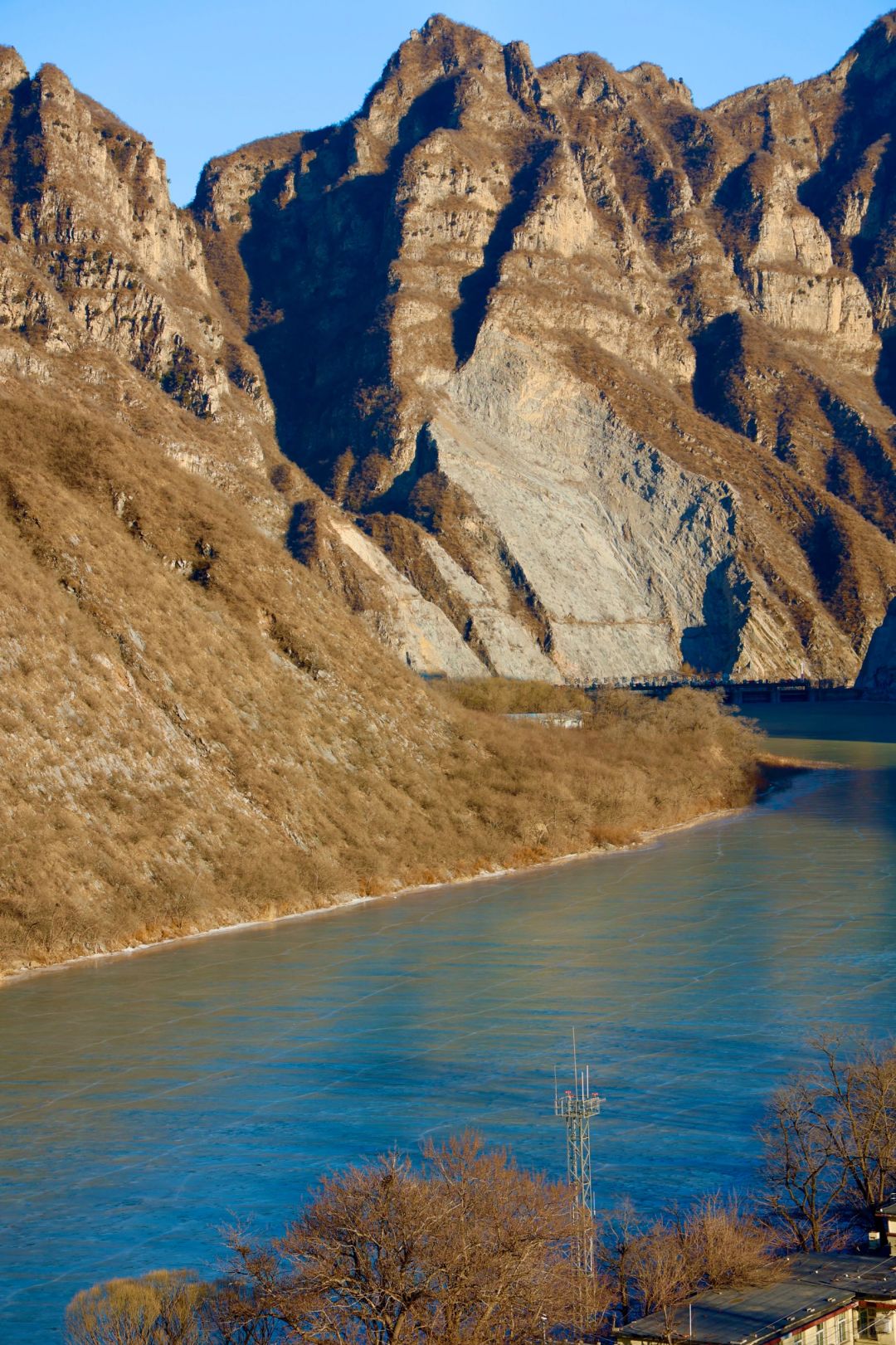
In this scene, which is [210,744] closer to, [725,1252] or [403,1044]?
[403,1044]

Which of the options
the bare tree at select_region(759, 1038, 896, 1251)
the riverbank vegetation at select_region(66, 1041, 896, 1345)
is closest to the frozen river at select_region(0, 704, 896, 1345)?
the bare tree at select_region(759, 1038, 896, 1251)

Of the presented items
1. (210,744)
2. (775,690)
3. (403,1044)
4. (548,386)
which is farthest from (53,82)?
(403,1044)

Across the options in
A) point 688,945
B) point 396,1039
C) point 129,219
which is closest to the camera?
point 396,1039

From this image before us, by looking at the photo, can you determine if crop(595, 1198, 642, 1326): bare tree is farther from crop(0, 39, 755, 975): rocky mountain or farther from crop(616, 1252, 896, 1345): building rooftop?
crop(0, 39, 755, 975): rocky mountain

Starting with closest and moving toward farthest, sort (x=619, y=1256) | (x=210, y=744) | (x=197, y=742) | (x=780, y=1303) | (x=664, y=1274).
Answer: (x=780, y=1303) → (x=664, y=1274) → (x=619, y=1256) → (x=197, y=742) → (x=210, y=744)

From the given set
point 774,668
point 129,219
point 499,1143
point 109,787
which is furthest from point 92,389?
point 499,1143

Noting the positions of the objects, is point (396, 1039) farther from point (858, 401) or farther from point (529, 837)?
point (858, 401)
